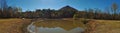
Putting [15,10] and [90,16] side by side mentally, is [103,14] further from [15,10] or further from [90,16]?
[15,10]

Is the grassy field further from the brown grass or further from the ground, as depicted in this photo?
the brown grass

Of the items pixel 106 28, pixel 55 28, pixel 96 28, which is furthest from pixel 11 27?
pixel 106 28

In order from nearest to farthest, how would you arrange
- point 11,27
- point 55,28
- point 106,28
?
point 106,28
point 11,27
point 55,28

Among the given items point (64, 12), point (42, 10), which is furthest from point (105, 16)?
point (42, 10)

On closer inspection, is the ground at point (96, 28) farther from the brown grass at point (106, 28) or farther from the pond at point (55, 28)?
the pond at point (55, 28)

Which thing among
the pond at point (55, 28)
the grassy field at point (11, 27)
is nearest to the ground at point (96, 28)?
the grassy field at point (11, 27)

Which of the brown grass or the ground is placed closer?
the brown grass

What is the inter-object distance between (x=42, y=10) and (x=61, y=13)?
1220 cm

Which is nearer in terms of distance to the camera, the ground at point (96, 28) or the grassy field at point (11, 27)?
the ground at point (96, 28)

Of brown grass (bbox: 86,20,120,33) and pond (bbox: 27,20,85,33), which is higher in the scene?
brown grass (bbox: 86,20,120,33)

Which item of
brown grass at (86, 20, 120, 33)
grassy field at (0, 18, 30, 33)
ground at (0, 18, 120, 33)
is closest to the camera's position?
brown grass at (86, 20, 120, 33)

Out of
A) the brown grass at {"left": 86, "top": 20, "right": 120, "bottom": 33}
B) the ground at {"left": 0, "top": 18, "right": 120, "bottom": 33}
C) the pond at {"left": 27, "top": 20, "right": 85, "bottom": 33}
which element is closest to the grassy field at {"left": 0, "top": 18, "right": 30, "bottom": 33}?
the ground at {"left": 0, "top": 18, "right": 120, "bottom": 33}

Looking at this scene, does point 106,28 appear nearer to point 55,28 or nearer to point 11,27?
point 55,28

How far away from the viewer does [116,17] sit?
211ft
